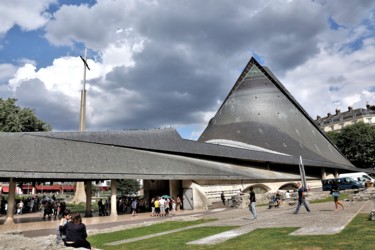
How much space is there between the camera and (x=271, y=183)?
43.8 metres

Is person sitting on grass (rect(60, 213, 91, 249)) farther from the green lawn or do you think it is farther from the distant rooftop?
the distant rooftop

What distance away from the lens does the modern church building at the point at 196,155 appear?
2620 centimetres

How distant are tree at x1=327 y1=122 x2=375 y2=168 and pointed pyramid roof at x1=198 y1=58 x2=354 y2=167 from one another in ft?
43.1

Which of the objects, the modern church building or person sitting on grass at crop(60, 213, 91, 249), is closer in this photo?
person sitting on grass at crop(60, 213, 91, 249)

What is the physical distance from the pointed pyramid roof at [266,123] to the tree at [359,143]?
13122 millimetres

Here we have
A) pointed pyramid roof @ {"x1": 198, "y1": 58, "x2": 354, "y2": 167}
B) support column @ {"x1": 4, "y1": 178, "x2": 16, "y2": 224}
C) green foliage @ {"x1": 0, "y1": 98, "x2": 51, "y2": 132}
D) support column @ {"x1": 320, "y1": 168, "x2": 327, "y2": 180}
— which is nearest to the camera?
support column @ {"x1": 4, "y1": 178, "x2": 16, "y2": 224}

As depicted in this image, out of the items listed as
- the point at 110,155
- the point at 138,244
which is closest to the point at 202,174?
the point at 110,155

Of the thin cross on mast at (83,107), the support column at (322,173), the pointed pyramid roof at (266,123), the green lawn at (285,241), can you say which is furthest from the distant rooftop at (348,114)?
the green lawn at (285,241)

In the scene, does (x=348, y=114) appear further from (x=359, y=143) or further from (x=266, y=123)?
(x=266, y=123)

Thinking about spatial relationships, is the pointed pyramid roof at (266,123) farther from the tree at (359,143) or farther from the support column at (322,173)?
the tree at (359,143)

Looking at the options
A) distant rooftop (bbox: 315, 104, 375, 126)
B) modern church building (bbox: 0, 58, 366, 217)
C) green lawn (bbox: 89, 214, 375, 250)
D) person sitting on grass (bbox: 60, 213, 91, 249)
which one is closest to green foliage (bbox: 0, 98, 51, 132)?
modern church building (bbox: 0, 58, 366, 217)

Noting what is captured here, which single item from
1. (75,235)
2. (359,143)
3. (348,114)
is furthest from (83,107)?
(348,114)

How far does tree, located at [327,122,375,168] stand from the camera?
7306cm

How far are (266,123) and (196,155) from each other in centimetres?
2657
